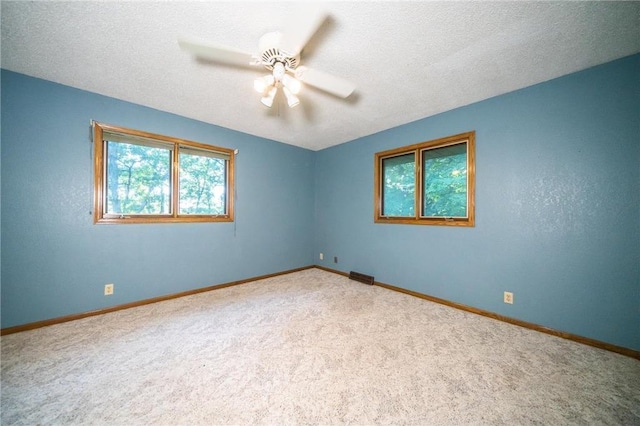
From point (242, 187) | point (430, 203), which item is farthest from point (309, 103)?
point (430, 203)

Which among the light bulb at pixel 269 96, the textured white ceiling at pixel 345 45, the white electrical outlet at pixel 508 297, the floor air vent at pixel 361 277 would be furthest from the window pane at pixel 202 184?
the white electrical outlet at pixel 508 297

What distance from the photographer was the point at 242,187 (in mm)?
3648

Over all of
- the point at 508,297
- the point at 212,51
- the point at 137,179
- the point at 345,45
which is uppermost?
the point at 345,45

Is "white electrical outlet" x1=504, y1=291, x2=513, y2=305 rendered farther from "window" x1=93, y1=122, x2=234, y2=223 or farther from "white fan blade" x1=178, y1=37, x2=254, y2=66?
"window" x1=93, y1=122, x2=234, y2=223

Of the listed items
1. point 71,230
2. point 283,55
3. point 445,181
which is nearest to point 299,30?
point 283,55

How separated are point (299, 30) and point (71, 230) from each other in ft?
9.80

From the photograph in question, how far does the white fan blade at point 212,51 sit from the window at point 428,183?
251 cm

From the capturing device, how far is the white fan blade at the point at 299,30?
47.6 inches

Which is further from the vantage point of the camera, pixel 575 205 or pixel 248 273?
pixel 248 273

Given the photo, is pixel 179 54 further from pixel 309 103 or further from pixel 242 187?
pixel 242 187

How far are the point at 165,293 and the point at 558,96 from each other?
4.89m

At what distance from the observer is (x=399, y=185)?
3455 millimetres

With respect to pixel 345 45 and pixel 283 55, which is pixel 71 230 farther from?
pixel 345 45

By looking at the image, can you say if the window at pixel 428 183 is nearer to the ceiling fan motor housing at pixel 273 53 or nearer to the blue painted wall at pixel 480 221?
the blue painted wall at pixel 480 221
